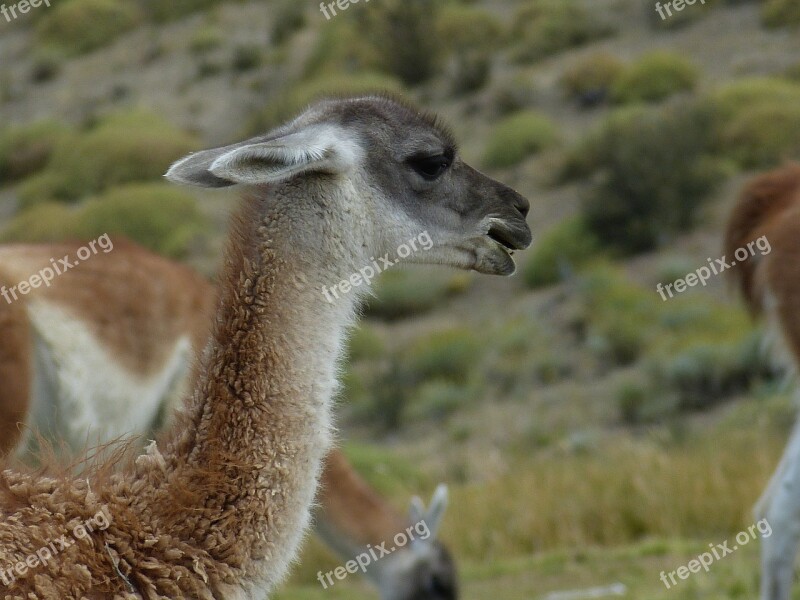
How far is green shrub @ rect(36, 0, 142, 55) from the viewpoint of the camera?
33.5 meters

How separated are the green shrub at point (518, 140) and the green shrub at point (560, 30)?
3.99m

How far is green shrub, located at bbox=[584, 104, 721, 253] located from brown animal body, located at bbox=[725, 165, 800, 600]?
9.91 metres

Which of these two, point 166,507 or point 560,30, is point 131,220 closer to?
point 560,30

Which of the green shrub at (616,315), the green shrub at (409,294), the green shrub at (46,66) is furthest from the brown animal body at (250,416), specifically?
the green shrub at (46,66)

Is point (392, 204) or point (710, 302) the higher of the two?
point (392, 204)

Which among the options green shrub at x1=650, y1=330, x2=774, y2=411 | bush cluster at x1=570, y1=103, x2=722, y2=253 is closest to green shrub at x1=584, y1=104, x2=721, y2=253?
bush cluster at x1=570, y1=103, x2=722, y2=253

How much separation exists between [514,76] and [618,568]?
707 inches

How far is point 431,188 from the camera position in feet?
10.8

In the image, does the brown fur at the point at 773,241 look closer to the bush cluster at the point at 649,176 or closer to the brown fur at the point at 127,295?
the brown fur at the point at 127,295

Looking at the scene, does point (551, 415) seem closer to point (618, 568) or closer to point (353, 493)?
point (618, 568)

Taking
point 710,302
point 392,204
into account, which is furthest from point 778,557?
point 710,302

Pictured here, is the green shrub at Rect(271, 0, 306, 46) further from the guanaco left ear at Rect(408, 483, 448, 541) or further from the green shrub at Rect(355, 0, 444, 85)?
the guanaco left ear at Rect(408, 483, 448, 541)

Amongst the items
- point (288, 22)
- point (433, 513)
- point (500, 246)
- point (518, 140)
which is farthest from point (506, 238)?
point (288, 22)

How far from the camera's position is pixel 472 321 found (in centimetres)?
1584
